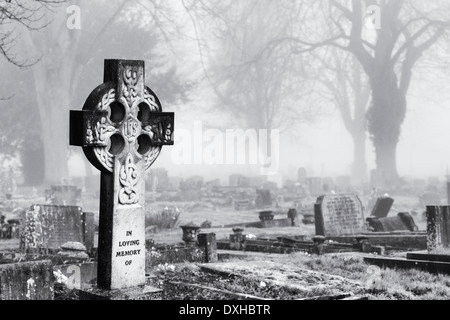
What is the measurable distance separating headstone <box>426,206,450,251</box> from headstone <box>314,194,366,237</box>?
3.72 m

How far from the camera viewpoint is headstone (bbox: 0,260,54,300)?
19.5 ft

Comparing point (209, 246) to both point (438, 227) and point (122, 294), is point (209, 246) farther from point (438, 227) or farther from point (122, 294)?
point (122, 294)

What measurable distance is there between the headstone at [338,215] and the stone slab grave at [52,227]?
16.5 ft

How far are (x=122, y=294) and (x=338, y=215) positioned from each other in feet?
29.4

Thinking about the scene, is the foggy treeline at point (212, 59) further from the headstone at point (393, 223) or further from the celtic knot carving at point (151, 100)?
the celtic knot carving at point (151, 100)

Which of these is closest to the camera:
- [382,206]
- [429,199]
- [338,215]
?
[338,215]

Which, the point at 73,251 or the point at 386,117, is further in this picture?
the point at 386,117

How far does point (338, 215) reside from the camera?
48.3 ft

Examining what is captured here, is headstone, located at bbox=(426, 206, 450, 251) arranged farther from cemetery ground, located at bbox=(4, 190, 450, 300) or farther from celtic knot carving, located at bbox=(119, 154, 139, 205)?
celtic knot carving, located at bbox=(119, 154, 139, 205)

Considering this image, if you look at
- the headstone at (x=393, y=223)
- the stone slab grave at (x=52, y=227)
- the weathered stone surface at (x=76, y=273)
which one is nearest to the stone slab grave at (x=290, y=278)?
the weathered stone surface at (x=76, y=273)

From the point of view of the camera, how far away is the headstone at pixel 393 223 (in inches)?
619

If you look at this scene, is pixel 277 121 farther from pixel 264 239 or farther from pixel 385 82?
pixel 264 239

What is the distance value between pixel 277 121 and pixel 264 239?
112 ft

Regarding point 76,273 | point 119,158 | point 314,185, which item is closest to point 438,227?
point 76,273
